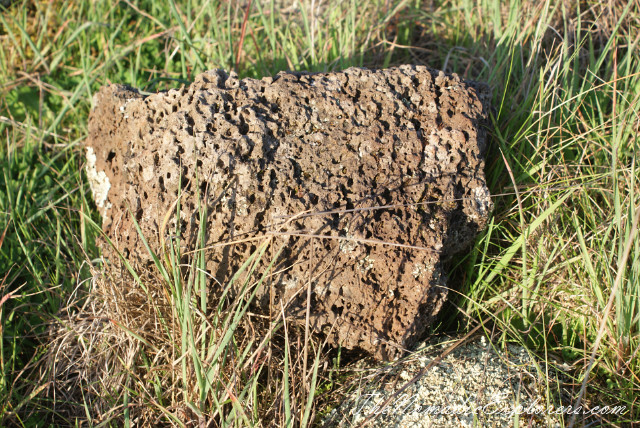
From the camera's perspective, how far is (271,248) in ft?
5.60

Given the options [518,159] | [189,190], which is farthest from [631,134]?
[189,190]

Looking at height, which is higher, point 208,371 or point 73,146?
point 73,146

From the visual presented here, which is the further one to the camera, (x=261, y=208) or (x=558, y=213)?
(x=558, y=213)

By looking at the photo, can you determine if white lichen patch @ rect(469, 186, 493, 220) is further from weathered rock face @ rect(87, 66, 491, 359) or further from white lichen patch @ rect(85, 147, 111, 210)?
white lichen patch @ rect(85, 147, 111, 210)

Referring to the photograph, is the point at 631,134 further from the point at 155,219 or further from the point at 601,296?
the point at 155,219

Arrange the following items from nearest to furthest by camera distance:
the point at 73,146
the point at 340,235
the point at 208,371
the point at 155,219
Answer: the point at 208,371 < the point at 340,235 < the point at 155,219 < the point at 73,146

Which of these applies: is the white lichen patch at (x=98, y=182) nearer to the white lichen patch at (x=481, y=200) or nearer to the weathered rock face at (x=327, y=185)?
the weathered rock face at (x=327, y=185)

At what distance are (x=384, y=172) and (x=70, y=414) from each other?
4.93ft

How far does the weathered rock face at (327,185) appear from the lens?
1.73 metres

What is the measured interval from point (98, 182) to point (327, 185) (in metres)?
1.09

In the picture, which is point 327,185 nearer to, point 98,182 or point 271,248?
point 271,248

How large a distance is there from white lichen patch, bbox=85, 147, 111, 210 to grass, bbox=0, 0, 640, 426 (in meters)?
0.17

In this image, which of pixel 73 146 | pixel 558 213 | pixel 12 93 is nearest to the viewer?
pixel 558 213

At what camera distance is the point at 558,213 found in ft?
6.81
